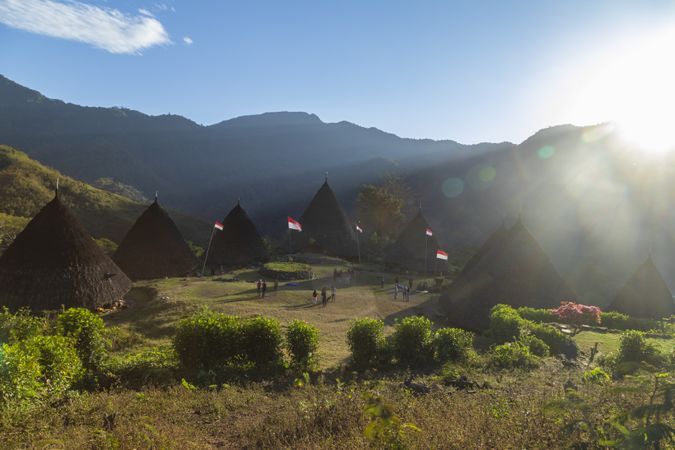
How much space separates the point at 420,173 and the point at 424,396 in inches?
3773

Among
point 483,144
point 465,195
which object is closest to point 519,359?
point 465,195

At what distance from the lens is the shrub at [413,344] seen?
11556mm

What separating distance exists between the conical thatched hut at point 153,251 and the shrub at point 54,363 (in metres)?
20.1

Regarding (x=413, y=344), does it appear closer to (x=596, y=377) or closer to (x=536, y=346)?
(x=536, y=346)

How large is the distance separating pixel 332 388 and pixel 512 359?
5.42 m

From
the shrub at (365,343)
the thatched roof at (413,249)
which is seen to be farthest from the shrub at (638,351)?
the thatched roof at (413,249)

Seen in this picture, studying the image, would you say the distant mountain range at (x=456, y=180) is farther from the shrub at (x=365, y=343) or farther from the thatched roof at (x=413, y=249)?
the shrub at (x=365, y=343)

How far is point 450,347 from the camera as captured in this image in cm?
1153

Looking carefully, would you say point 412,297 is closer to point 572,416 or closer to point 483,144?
point 572,416

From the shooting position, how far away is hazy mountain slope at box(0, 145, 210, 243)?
1697 inches

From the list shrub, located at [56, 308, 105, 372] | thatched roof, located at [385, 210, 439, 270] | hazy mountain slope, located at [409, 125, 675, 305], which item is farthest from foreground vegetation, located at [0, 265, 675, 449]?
thatched roof, located at [385, 210, 439, 270]

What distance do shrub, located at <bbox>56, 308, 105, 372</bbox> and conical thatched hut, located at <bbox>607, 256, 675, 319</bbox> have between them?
77.8 feet

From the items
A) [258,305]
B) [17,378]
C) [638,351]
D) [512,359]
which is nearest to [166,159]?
[258,305]

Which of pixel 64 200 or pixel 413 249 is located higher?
pixel 64 200
